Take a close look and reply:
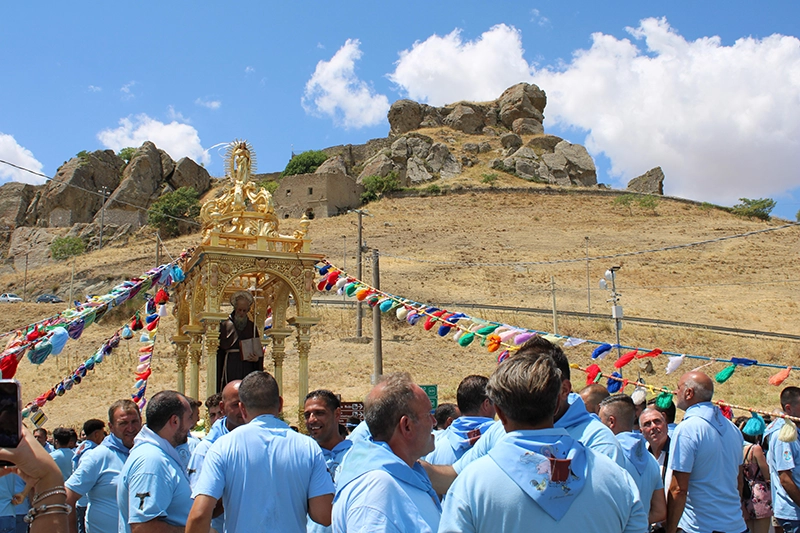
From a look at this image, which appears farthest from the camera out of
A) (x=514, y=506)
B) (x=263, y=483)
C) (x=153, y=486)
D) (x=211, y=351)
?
(x=211, y=351)

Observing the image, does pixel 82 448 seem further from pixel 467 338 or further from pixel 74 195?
pixel 74 195

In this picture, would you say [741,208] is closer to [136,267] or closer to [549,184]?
[549,184]

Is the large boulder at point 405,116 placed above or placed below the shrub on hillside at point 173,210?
above

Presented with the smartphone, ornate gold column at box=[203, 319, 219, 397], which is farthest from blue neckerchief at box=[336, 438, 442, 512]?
ornate gold column at box=[203, 319, 219, 397]

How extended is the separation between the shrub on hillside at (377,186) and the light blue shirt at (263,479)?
6946cm

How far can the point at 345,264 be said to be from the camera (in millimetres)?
44031

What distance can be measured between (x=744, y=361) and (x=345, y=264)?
3766cm

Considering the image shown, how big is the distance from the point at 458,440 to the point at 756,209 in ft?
261

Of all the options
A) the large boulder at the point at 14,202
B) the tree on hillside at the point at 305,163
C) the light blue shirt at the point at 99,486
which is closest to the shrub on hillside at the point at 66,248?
the large boulder at the point at 14,202

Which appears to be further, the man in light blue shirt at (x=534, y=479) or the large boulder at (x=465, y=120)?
the large boulder at (x=465, y=120)

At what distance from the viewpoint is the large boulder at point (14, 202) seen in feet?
239

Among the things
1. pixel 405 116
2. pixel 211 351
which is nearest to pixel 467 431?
pixel 211 351

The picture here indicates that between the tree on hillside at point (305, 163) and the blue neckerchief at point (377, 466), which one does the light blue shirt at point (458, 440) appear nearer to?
the blue neckerchief at point (377, 466)

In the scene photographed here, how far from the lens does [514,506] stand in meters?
2.38
